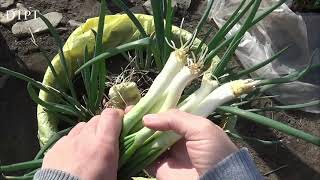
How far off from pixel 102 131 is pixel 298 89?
1147 mm

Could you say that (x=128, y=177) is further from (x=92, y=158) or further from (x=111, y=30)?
(x=111, y=30)

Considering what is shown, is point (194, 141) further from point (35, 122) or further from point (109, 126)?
point (35, 122)

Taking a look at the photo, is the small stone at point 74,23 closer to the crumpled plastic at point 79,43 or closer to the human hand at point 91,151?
the crumpled plastic at point 79,43

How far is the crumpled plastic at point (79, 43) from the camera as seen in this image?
1318 millimetres

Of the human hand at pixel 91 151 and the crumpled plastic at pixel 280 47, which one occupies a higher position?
the human hand at pixel 91 151

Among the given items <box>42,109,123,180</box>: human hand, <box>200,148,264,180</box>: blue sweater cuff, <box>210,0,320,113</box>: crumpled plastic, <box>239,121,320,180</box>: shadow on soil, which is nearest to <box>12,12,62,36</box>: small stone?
<box>210,0,320,113</box>: crumpled plastic

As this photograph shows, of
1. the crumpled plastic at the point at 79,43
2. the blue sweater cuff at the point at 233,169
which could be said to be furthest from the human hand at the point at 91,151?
the crumpled plastic at the point at 79,43

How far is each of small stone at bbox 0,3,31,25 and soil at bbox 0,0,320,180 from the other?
0.02 m

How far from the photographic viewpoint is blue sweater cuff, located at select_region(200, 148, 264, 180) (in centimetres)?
86

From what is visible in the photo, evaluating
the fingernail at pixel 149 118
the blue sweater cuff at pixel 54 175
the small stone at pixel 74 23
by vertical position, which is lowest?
the small stone at pixel 74 23

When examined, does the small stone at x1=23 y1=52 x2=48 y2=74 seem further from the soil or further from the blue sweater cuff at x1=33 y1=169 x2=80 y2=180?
the blue sweater cuff at x1=33 y1=169 x2=80 y2=180

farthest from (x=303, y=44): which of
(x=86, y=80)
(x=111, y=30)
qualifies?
(x=86, y=80)

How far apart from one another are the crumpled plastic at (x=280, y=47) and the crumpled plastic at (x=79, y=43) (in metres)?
0.52

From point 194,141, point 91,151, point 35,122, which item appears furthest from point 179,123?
point 35,122
